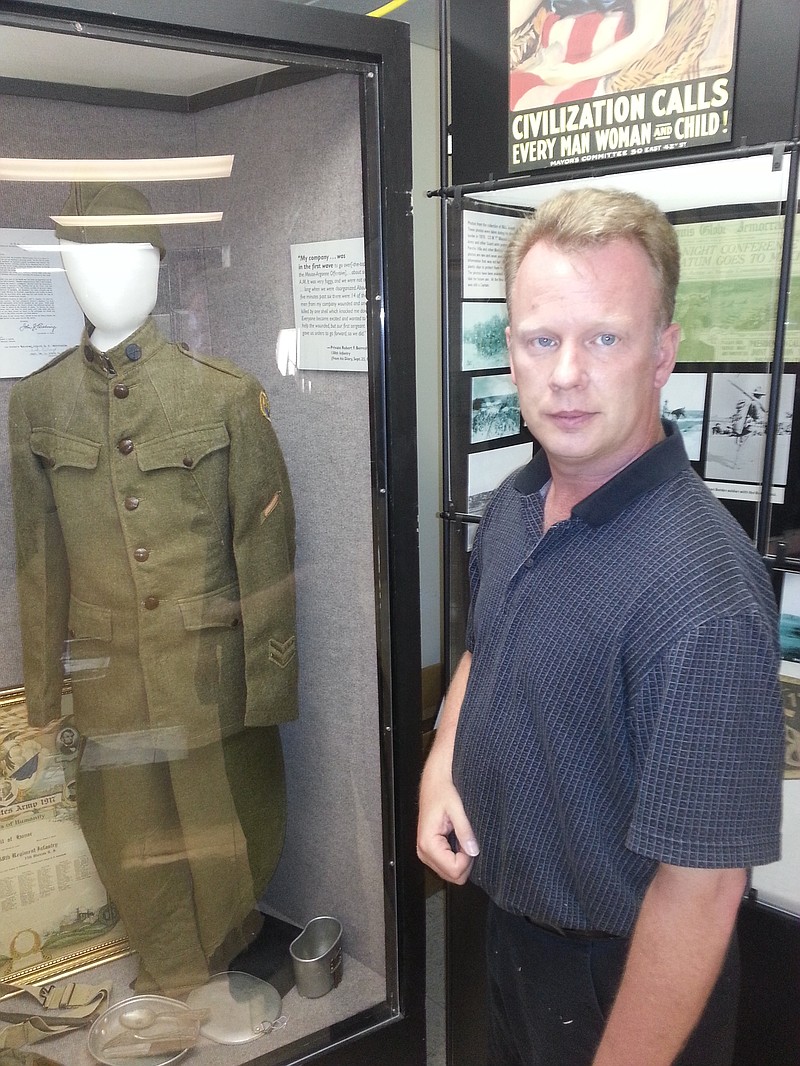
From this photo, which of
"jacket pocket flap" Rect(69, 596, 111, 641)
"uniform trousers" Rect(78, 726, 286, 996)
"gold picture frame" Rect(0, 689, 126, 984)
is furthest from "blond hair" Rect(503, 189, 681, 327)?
"gold picture frame" Rect(0, 689, 126, 984)

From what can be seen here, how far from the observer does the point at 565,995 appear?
3.87 ft

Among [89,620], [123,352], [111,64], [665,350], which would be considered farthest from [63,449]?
[665,350]

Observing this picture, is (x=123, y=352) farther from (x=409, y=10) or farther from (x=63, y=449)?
(x=409, y=10)

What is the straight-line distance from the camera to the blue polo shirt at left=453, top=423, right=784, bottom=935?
2.99ft

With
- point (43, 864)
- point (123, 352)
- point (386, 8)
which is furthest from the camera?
point (386, 8)

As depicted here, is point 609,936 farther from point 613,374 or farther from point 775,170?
point 775,170

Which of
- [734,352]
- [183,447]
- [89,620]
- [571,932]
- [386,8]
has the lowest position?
[571,932]

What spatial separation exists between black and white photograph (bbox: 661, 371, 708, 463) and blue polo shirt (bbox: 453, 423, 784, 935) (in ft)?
0.88

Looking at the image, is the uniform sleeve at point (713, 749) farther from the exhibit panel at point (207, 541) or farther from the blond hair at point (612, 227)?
the exhibit panel at point (207, 541)

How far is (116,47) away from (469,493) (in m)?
0.91

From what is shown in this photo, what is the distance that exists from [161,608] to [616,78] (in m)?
1.11

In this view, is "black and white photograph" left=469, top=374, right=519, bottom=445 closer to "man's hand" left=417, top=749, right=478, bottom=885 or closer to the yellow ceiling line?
"man's hand" left=417, top=749, right=478, bottom=885

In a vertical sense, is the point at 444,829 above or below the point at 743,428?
below

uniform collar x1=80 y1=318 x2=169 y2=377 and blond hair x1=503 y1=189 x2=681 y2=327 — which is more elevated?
blond hair x1=503 y1=189 x2=681 y2=327
